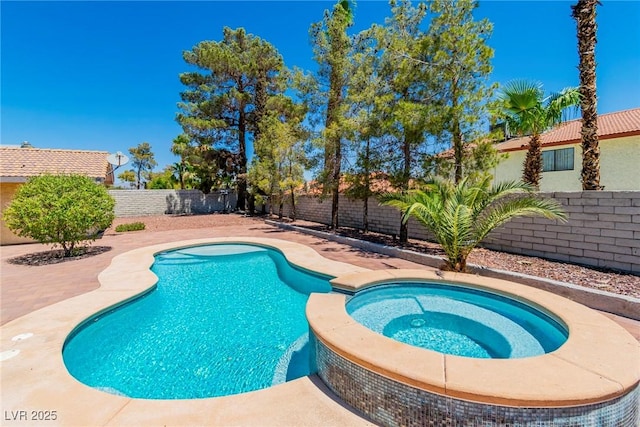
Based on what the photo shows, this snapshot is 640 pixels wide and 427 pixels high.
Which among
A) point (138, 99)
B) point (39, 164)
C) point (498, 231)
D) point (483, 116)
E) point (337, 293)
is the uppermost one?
point (138, 99)

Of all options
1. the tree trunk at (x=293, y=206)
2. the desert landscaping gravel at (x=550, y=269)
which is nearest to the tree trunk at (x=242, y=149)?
the tree trunk at (x=293, y=206)

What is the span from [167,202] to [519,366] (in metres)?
24.7

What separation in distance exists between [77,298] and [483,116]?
35.8 feet

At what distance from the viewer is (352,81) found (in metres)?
10.9

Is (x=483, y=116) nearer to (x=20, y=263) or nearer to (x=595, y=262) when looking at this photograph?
(x=595, y=262)

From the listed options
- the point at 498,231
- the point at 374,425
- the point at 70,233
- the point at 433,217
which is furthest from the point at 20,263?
the point at 498,231

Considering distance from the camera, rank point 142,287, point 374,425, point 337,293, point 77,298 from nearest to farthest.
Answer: point 374,425, point 337,293, point 77,298, point 142,287

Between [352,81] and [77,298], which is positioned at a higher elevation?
[352,81]

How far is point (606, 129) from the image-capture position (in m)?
14.5

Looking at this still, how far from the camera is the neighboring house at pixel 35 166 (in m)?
11.4

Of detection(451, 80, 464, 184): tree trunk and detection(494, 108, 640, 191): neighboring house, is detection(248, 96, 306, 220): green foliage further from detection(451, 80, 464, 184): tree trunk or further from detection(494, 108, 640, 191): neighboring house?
detection(494, 108, 640, 191): neighboring house

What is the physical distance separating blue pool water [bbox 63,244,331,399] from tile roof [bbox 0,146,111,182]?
9360mm

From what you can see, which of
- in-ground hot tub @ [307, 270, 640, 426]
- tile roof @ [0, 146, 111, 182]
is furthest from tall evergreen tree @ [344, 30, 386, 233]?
tile roof @ [0, 146, 111, 182]

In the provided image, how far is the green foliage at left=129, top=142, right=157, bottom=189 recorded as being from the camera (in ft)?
147
